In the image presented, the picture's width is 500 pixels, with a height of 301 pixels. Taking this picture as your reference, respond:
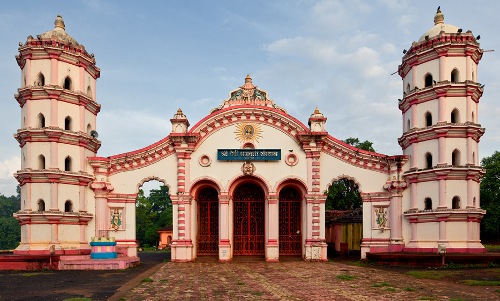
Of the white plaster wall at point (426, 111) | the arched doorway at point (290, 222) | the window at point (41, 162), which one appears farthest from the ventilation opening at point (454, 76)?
the window at point (41, 162)

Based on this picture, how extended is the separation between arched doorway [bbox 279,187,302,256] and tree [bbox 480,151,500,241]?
2605 cm

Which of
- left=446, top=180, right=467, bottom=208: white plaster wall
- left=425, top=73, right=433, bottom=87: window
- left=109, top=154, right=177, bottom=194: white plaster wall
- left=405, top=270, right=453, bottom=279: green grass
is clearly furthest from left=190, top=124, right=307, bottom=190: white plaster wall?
left=405, top=270, right=453, bottom=279: green grass

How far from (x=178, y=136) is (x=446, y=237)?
15365mm

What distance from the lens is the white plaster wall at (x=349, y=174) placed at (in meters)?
29.0

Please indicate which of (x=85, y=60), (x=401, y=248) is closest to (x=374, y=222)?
(x=401, y=248)

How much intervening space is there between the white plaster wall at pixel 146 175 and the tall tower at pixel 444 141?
13.3 metres

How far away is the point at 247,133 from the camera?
29.3 meters

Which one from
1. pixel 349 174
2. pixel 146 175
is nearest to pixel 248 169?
pixel 349 174

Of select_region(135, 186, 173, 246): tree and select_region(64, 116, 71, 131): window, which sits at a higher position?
select_region(64, 116, 71, 131): window

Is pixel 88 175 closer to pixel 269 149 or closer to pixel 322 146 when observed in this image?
pixel 269 149

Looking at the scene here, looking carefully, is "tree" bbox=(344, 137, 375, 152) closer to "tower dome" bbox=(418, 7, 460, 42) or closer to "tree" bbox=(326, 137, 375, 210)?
"tree" bbox=(326, 137, 375, 210)

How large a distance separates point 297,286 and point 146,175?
15106 mm

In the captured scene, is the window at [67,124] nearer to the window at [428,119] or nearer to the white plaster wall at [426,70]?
the white plaster wall at [426,70]

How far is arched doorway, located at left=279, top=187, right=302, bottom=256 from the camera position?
30.2 meters
